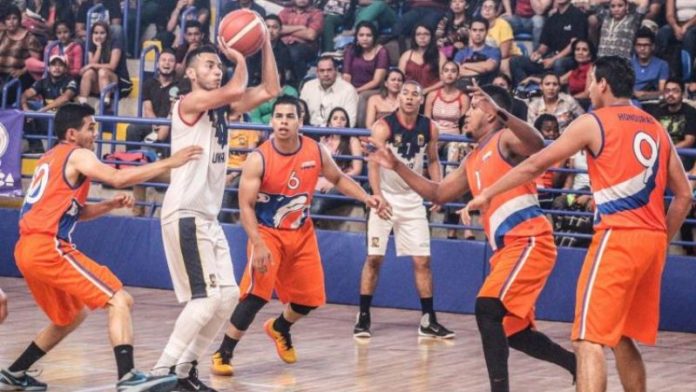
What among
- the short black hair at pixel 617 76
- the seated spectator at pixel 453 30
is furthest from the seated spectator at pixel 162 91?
the short black hair at pixel 617 76

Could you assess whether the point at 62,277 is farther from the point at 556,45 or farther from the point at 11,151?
the point at 556,45

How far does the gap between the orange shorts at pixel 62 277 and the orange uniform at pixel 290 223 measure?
65.6 inches

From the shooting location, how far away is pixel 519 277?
849 cm

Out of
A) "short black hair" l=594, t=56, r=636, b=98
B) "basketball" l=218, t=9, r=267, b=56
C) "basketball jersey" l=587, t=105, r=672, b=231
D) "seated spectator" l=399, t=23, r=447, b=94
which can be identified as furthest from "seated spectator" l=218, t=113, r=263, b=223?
"basketball jersey" l=587, t=105, r=672, b=231

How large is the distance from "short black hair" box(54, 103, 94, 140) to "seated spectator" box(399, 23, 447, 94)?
7985mm

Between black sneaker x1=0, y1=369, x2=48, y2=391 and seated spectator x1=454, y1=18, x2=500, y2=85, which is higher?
seated spectator x1=454, y1=18, x2=500, y2=85

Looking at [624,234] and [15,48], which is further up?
[15,48]

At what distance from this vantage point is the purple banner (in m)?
15.2

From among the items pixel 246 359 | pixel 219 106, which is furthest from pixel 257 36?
pixel 246 359

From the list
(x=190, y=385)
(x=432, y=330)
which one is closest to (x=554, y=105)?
(x=432, y=330)

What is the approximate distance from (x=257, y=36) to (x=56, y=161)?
5.14 feet

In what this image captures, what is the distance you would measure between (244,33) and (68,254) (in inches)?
73.4

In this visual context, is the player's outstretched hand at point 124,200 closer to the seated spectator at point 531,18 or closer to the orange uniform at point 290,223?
the orange uniform at point 290,223

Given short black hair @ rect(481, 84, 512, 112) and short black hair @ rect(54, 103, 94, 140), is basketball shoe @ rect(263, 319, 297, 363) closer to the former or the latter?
short black hair @ rect(54, 103, 94, 140)
